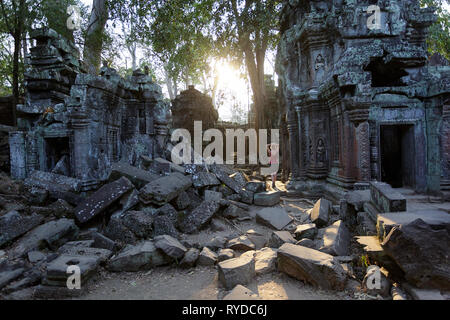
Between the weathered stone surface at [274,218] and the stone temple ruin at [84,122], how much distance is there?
4.04 m

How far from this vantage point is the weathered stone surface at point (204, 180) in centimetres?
644

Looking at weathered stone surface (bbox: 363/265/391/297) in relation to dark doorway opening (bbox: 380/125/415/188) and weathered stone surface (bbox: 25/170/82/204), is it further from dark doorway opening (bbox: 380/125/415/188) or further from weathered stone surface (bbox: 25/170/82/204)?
weathered stone surface (bbox: 25/170/82/204)

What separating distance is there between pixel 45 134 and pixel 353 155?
801cm

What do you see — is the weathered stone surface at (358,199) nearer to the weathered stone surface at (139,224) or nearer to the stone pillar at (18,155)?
the weathered stone surface at (139,224)

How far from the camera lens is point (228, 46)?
13203 mm

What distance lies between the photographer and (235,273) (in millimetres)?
2934

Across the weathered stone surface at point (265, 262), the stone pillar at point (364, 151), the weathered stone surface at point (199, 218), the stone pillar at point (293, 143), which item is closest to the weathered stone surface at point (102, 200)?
the weathered stone surface at point (199, 218)

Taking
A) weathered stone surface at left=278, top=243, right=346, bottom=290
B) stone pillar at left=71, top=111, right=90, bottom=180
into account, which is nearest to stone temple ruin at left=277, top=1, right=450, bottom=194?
weathered stone surface at left=278, top=243, right=346, bottom=290

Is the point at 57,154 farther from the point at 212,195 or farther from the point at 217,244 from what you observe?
the point at 217,244

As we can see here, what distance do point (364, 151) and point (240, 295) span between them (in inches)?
205

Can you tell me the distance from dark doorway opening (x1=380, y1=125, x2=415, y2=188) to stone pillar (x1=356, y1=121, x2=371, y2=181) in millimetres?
1171

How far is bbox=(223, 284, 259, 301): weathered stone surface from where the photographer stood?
8.47 ft

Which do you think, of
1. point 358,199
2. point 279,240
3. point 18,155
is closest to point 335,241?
point 279,240

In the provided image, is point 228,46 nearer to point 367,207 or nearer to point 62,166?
point 62,166
